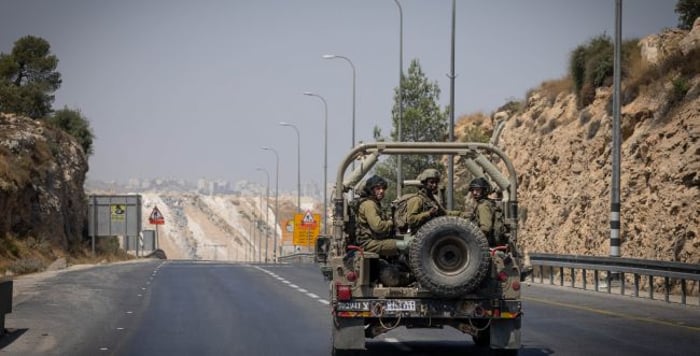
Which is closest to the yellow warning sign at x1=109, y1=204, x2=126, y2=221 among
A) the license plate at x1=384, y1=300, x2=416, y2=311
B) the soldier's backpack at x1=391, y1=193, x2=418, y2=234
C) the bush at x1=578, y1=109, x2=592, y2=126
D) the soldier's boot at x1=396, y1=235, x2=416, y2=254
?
the bush at x1=578, y1=109, x2=592, y2=126

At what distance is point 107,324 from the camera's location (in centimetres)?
1958

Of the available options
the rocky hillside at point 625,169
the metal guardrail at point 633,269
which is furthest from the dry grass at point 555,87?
the metal guardrail at point 633,269

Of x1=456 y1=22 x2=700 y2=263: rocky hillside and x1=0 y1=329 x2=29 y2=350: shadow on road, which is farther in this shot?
x1=456 y1=22 x2=700 y2=263: rocky hillside

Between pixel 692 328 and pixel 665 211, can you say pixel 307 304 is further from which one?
pixel 665 211

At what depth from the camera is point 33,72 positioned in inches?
3273

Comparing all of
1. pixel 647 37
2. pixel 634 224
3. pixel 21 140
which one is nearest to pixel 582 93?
pixel 647 37

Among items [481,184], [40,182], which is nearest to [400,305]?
[481,184]

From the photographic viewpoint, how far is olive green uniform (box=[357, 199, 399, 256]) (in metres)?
13.5

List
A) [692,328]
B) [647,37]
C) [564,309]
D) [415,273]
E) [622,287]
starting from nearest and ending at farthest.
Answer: [415,273], [692,328], [564,309], [622,287], [647,37]

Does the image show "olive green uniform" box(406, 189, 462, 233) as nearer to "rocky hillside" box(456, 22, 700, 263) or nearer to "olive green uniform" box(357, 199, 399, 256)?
"olive green uniform" box(357, 199, 399, 256)

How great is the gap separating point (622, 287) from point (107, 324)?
13.6m

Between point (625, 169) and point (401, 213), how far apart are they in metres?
27.1

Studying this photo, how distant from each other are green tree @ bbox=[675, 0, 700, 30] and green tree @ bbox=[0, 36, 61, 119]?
151ft

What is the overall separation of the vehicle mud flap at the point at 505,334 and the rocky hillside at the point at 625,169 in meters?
17.8
